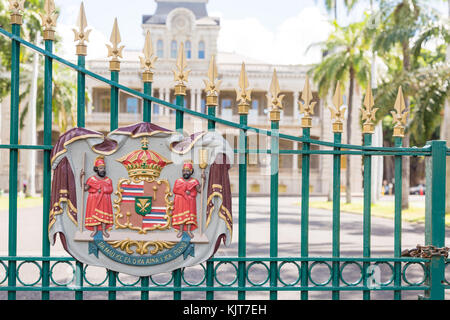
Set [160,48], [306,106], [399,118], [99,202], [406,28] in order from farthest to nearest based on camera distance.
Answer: [160,48]
[406,28]
[399,118]
[306,106]
[99,202]

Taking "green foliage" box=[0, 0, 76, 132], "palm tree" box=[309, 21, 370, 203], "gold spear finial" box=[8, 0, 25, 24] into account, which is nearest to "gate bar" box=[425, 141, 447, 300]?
"gold spear finial" box=[8, 0, 25, 24]

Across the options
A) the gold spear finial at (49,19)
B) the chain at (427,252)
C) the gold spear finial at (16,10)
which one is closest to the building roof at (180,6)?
the gold spear finial at (16,10)

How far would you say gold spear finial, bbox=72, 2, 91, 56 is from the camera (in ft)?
11.9

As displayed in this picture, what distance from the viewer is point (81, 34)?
3.66m

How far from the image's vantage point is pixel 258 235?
13.0 metres

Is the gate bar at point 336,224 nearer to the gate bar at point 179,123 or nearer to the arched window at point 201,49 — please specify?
the gate bar at point 179,123

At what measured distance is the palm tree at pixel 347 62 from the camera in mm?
24859

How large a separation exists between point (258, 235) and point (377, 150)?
31.1 feet

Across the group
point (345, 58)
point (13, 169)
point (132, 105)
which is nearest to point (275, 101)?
point (13, 169)

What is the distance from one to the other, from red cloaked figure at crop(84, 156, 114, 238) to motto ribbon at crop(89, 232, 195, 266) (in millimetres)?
78

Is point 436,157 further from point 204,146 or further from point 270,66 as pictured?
point 270,66

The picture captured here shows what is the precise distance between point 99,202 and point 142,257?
1.70 feet

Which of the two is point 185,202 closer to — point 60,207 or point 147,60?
point 60,207
